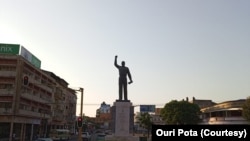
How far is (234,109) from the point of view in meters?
67.1

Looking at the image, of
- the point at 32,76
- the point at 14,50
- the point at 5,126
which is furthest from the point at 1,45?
the point at 5,126

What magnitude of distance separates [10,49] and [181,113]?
3838cm

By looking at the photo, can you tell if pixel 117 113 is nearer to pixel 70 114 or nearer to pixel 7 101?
pixel 7 101

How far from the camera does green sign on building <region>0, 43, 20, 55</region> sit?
61.4m

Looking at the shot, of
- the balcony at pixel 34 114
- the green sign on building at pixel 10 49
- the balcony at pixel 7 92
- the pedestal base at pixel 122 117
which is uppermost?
the green sign on building at pixel 10 49

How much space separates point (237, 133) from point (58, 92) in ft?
263

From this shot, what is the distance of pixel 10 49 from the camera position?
6178cm

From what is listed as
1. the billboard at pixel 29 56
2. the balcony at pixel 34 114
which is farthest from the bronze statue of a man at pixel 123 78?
the billboard at pixel 29 56

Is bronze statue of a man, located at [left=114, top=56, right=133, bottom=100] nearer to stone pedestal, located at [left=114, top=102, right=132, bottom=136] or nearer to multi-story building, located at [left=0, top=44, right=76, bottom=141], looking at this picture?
stone pedestal, located at [left=114, top=102, right=132, bottom=136]

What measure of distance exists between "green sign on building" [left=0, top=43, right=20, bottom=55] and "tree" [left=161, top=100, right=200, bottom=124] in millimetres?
36846

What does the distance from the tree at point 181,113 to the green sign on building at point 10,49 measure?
1451 inches

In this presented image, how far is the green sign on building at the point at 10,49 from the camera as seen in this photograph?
6141 cm

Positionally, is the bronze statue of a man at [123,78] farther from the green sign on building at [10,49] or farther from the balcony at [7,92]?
the green sign on building at [10,49]

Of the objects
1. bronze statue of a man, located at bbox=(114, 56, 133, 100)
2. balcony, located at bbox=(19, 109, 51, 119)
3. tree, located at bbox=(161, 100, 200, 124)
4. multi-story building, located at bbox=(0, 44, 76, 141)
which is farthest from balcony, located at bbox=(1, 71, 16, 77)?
tree, located at bbox=(161, 100, 200, 124)
